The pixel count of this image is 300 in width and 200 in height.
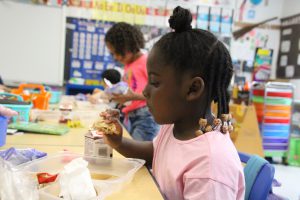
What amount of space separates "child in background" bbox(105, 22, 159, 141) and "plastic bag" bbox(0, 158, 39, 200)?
121 cm

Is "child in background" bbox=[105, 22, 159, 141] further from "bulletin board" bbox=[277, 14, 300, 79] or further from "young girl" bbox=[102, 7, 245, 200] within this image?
"bulletin board" bbox=[277, 14, 300, 79]

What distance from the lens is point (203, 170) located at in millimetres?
664

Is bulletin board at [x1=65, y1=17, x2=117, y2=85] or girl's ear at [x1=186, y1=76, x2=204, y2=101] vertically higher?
bulletin board at [x1=65, y1=17, x2=117, y2=85]

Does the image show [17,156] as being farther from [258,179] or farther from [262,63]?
[262,63]

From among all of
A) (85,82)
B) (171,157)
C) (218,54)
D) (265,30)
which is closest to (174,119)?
(171,157)

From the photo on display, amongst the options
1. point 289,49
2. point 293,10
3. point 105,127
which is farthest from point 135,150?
point 293,10

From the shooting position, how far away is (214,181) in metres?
0.64

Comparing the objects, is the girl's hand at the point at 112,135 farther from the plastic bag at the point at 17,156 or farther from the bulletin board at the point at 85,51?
the bulletin board at the point at 85,51

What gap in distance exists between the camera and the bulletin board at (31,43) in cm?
367

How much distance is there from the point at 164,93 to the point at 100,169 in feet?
0.94

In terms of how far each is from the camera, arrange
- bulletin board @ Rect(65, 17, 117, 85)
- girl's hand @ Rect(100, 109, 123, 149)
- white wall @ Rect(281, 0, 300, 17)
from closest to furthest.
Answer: girl's hand @ Rect(100, 109, 123, 149) → bulletin board @ Rect(65, 17, 117, 85) → white wall @ Rect(281, 0, 300, 17)

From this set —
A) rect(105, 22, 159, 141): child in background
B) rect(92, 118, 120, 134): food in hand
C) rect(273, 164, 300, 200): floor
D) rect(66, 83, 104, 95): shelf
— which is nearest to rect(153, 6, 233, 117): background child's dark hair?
rect(92, 118, 120, 134): food in hand

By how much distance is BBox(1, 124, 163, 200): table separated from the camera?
73 cm

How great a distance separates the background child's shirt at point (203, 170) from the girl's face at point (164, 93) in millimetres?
81
